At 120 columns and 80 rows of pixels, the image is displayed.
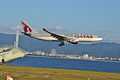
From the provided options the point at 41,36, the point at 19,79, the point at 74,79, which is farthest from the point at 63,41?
the point at 19,79

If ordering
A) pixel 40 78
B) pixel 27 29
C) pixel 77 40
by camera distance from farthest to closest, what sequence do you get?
pixel 27 29 → pixel 77 40 → pixel 40 78

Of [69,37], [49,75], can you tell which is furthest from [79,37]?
[49,75]

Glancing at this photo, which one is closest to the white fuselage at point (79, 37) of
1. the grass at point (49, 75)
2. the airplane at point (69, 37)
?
the airplane at point (69, 37)

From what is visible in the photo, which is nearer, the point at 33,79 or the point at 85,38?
the point at 33,79

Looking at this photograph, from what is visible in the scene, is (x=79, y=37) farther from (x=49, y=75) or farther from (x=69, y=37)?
(x=49, y=75)

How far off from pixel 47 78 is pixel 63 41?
1445 cm

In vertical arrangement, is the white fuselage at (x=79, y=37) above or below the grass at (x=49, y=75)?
above

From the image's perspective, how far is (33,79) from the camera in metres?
68.0

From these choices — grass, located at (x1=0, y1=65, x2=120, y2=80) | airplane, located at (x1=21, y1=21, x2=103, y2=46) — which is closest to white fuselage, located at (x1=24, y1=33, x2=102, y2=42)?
airplane, located at (x1=21, y1=21, x2=103, y2=46)

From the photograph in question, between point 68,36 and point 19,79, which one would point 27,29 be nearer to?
point 68,36

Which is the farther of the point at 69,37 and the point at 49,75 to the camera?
the point at 69,37

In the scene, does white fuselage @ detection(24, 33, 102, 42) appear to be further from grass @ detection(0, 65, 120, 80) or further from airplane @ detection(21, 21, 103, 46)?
grass @ detection(0, 65, 120, 80)

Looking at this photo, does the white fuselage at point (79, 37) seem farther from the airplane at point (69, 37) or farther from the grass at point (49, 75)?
the grass at point (49, 75)

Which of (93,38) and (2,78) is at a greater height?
(93,38)
